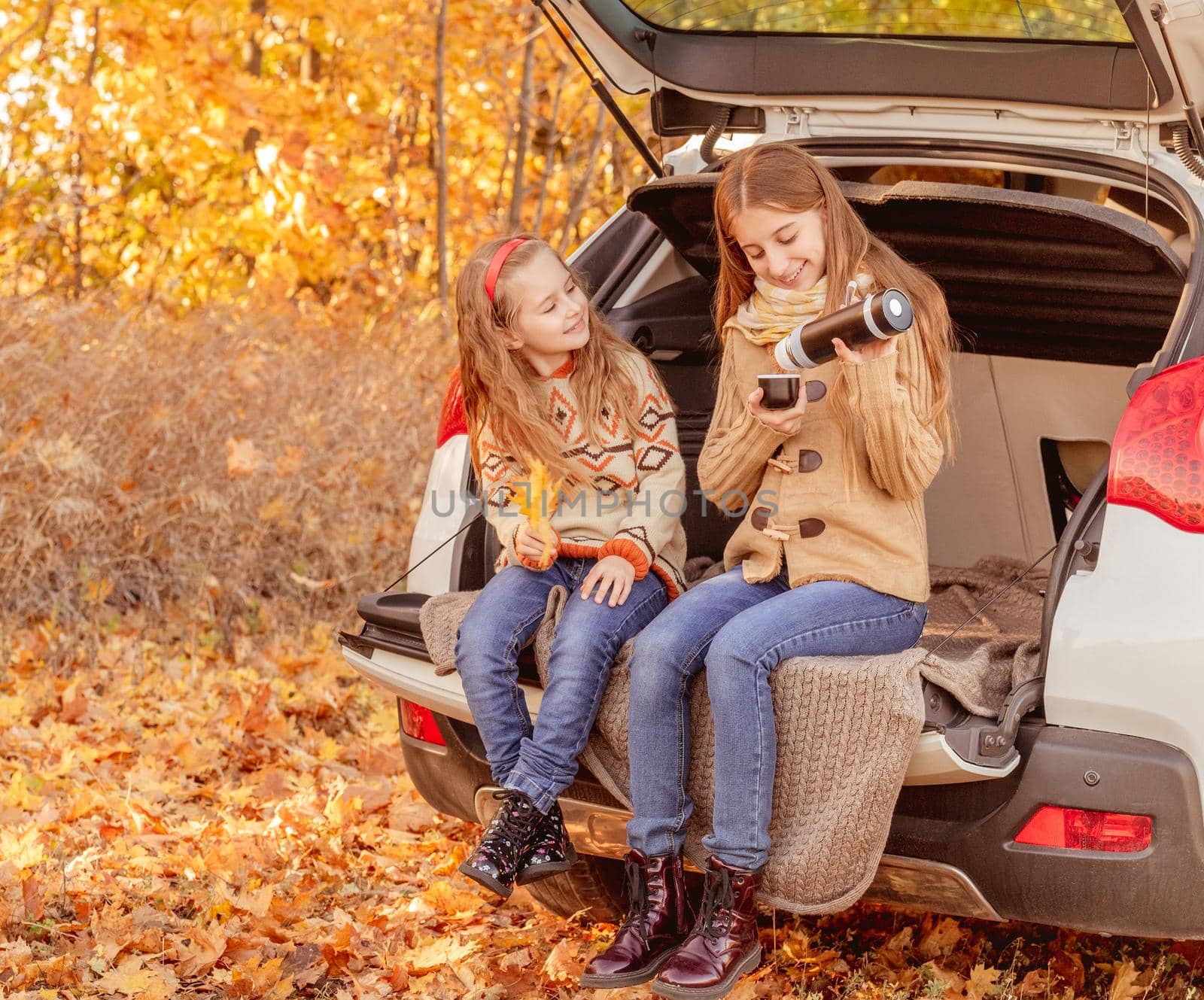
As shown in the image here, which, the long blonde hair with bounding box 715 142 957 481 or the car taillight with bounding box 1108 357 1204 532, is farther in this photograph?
the long blonde hair with bounding box 715 142 957 481

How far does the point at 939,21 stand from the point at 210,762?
3039 millimetres

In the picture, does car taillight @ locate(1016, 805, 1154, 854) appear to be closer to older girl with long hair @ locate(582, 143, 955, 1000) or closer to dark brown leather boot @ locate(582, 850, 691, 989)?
older girl with long hair @ locate(582, 143, 955, 1000)

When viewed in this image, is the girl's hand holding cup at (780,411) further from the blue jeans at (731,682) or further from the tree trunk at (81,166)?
the tree trunk at (81,166)

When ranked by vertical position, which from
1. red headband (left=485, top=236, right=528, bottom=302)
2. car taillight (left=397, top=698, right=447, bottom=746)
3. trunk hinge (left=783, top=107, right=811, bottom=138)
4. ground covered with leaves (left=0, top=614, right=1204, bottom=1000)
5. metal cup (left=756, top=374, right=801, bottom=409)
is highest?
trunk hinge (left=783, top=107, right=811, bottom=138)

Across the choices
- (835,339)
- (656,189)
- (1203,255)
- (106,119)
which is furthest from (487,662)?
(106,119)

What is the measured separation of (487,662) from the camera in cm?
272

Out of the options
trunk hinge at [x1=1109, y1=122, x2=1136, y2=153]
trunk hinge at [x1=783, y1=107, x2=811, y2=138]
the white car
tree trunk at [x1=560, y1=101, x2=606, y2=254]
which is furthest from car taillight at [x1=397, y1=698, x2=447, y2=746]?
tree trunk at [x1=560, y1=101, x2=606, y2=254]

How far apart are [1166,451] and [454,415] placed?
1616mm

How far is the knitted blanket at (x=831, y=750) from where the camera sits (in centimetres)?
235

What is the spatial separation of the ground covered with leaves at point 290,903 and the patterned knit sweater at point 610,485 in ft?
2.95

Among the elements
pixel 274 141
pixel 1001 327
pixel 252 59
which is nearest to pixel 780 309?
pixel 1001 327

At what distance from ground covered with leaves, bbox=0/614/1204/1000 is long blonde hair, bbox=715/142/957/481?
1.18 metres

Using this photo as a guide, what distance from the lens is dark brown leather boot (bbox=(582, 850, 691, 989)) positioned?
97.6 inches

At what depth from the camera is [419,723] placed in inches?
Result: 121
